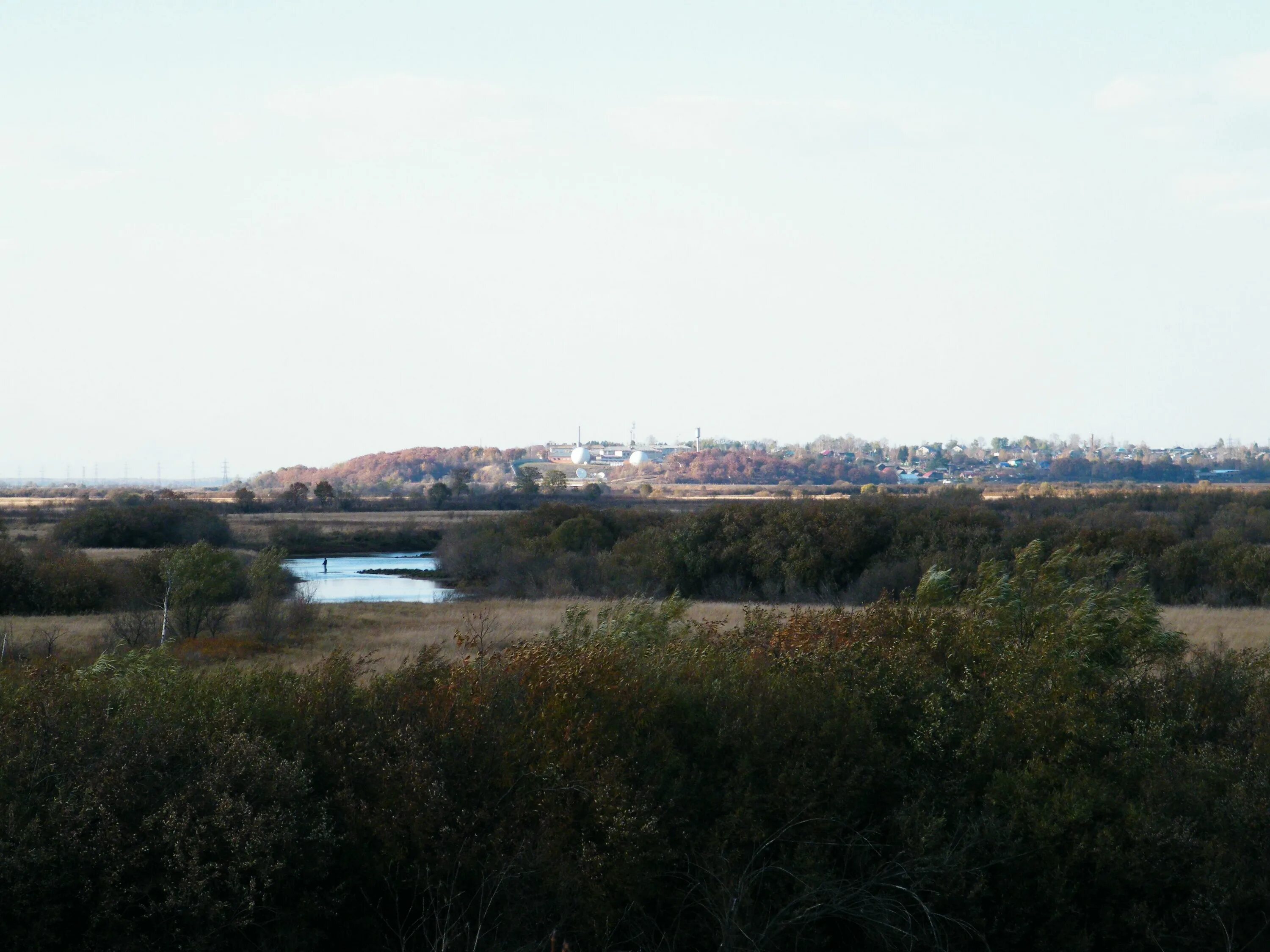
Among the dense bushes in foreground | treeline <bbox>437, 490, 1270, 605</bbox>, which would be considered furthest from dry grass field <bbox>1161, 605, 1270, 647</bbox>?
the dense bushes in foreground

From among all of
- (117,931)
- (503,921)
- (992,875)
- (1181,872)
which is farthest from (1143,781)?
(117,931)

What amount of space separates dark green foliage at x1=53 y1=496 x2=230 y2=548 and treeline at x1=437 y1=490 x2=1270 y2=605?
2143 cm

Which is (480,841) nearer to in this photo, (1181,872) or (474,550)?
(1181,872)

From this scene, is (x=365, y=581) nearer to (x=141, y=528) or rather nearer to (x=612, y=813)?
(x=141, y=528)

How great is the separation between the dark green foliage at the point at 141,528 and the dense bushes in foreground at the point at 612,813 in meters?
52.1

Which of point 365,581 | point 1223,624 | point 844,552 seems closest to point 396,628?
point 844,552

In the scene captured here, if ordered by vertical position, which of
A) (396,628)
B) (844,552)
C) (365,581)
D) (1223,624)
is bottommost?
(365,581)

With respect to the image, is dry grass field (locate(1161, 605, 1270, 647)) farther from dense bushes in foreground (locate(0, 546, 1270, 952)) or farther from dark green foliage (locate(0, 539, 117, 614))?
dark green foliage (locate(0, 539, 117, 614))

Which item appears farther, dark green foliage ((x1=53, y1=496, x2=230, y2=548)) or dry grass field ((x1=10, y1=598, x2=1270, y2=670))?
dark green foliage ((x1=53, y1=496, x2=230, y2=548))

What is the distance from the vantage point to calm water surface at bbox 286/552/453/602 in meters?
41.7

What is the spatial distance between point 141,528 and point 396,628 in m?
40.2

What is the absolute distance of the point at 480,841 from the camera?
→ 823 centimetres

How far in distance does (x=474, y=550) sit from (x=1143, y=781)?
42453 millimetres

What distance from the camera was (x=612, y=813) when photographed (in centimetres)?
817
